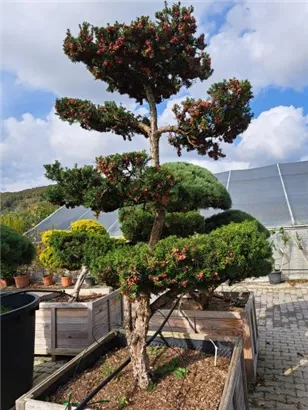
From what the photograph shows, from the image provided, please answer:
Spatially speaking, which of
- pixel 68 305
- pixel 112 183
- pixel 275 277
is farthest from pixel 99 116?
pixel 275 277

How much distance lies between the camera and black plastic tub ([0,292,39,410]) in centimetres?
238

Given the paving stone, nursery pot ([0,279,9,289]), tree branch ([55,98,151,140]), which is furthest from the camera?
nursery pot ([0,279,9,289])

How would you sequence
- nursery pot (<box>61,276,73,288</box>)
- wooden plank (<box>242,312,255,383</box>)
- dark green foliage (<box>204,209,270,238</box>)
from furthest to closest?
nursery pot (<box>61,276,73,288</box>), dark green foliage (<box>204,209,270,238</box>), wooden plank (<box>242,312,255,383</box>)

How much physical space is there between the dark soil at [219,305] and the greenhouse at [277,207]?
520 centimetres

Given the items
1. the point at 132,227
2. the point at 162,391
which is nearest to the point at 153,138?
the point at 132,227

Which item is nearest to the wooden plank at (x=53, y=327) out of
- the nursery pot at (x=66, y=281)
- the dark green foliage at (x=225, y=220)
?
the dark green foliage at (x=225, y=220)

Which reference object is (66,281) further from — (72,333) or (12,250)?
(72,333)

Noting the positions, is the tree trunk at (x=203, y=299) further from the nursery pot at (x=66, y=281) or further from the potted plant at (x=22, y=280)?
the potted plant at (x=22, y=280)

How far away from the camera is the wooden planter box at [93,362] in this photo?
5.47 ft

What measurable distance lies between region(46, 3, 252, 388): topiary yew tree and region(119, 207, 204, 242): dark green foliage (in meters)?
0.78

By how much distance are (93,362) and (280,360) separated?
6.99 ft

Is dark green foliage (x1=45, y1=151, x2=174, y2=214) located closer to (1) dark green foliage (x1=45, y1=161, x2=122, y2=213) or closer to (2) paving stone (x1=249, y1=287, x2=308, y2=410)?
(1) dark green foliage (x1=45, y1=161, x2=122, y2=213)

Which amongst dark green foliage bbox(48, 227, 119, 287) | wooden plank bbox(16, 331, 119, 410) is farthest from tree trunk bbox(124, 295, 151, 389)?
wooden plank bbox(16, 331, 119, 410)

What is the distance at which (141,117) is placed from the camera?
2672 millimetres
